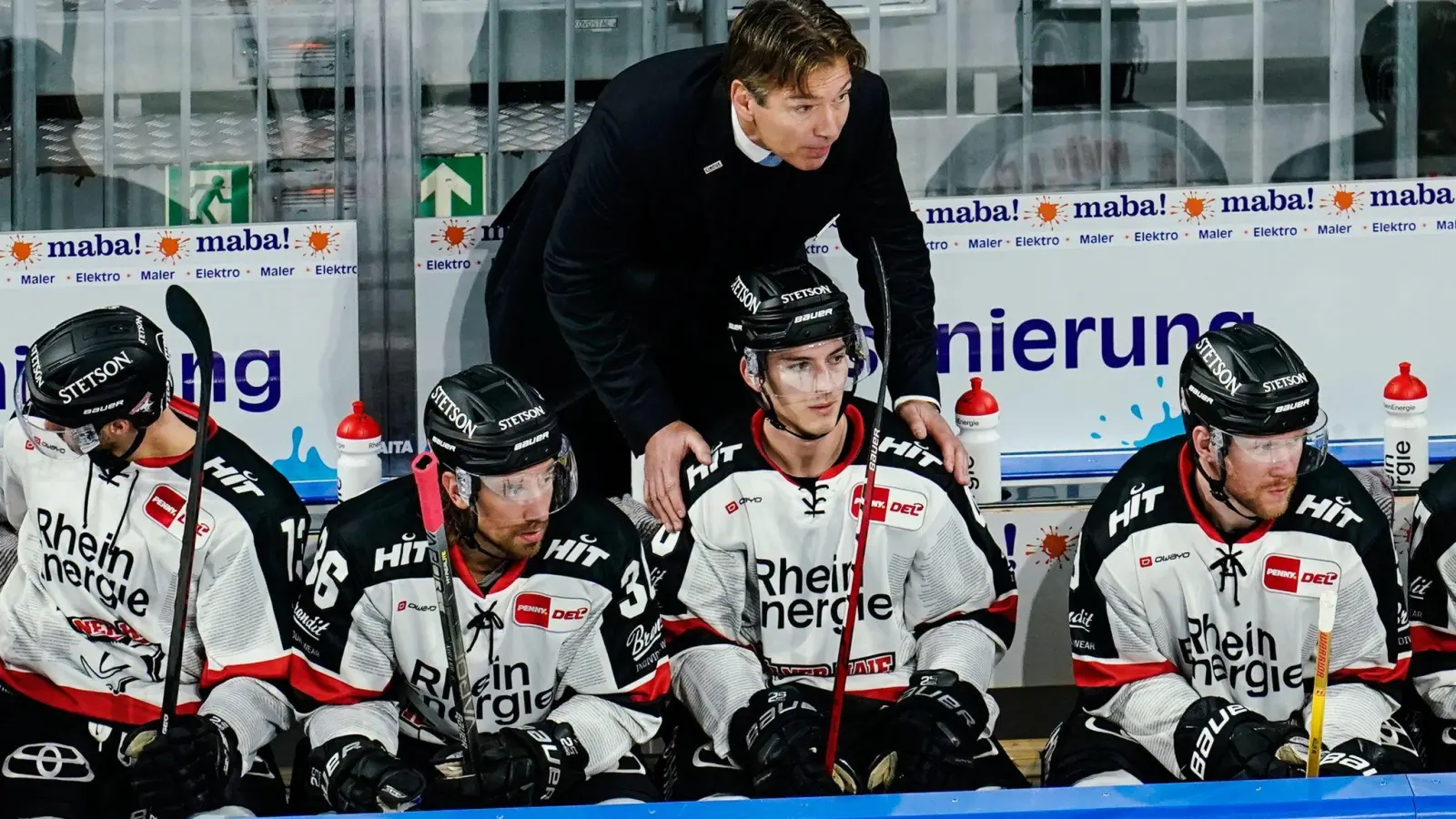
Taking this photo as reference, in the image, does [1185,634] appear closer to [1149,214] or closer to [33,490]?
[1149,214]

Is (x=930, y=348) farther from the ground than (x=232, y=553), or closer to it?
farther from the ground

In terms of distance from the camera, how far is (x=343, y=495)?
3928 millimetres

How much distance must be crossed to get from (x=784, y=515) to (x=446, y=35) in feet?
4.80

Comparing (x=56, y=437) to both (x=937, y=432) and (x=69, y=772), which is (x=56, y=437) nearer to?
(x=69, y=772)

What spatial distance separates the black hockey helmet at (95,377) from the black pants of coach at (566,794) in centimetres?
61

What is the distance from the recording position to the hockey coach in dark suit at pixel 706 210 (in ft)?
10.9

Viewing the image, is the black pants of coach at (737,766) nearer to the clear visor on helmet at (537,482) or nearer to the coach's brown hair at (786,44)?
the clear visor on helmet at (537,482)

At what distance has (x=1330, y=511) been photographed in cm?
328

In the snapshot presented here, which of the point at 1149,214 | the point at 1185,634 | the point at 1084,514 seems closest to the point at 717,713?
the point at 1185,634

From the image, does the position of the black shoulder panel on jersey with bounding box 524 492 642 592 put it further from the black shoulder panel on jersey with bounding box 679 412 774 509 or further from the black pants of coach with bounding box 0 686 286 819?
the black pants of coach with bounding box 0 686 286 819

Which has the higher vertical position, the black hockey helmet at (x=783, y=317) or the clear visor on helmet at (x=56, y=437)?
the black hockey helmet at (x=783, y=317)

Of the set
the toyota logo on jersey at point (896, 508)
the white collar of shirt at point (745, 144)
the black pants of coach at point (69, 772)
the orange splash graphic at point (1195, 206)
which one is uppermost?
the white collar of shirt at point (745, 144)

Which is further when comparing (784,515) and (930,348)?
(930,348)

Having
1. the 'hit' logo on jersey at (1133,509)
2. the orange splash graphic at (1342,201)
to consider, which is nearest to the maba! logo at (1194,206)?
the orange splash graphic at (1342,201)
